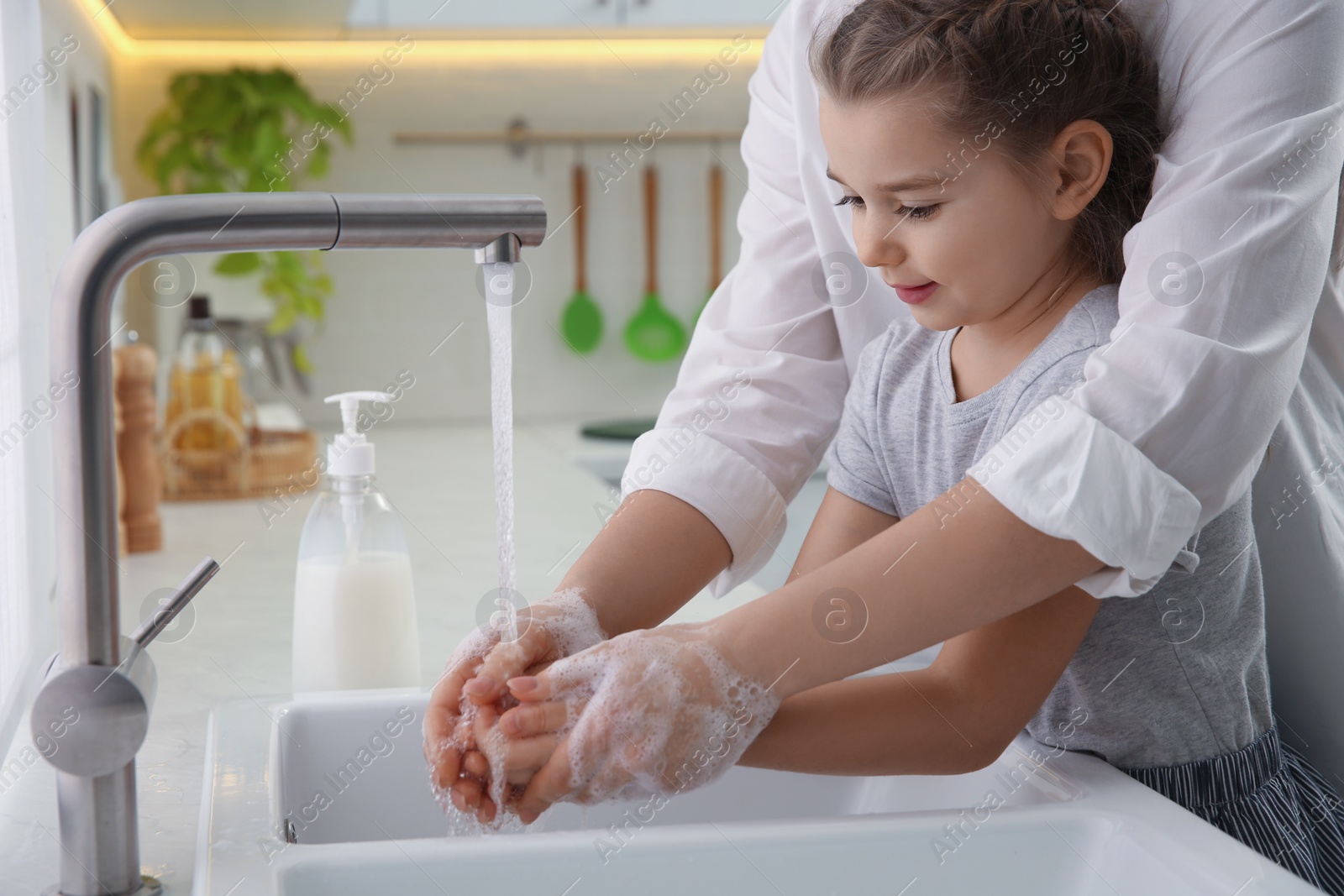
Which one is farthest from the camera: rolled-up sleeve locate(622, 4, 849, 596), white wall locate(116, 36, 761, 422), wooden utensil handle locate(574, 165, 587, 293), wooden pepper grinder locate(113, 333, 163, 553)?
wooden utensil handle locate(574, 165, 587, 293)

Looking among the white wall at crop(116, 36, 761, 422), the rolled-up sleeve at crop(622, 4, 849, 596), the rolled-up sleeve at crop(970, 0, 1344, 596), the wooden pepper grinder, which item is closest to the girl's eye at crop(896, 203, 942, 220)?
the rolled-up sleeve at crop(970, 0, 1344, 596)

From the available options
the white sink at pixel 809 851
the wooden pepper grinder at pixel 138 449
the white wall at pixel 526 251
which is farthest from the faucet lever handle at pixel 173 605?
the white wall at pixel 526 251

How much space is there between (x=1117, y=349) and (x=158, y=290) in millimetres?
2143

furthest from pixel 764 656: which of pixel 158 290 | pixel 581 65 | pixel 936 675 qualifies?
pixel 581 65

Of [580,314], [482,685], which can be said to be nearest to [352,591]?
[482,685]

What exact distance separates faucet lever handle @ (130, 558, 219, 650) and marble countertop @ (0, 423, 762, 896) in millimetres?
64

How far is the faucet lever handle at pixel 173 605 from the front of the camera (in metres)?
0.55

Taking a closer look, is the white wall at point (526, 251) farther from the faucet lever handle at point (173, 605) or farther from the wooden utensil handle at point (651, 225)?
the faucet lever handle at point (173, 605)

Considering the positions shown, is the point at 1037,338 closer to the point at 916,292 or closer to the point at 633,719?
the point at 916,292

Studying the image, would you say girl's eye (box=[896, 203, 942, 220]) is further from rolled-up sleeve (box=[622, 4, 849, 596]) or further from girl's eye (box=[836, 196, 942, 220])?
rolled-up sleeve (box=[622, 4, 849, 596])

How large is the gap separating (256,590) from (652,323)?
1.69 meters

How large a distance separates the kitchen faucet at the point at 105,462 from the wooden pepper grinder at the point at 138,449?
1.00 metres

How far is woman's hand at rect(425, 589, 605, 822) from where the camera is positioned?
2.01 ft

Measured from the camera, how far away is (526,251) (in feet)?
8.63
